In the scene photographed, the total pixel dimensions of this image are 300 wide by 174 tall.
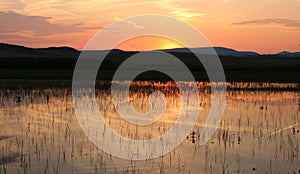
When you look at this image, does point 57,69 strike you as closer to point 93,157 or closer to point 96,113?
point 96,113

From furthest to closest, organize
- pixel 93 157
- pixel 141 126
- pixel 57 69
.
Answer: pixel 57 69 → pixel 141 126 → pixel 93 157

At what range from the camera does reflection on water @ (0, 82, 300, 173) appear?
1002cm

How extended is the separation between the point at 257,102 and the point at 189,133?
10.5 meters

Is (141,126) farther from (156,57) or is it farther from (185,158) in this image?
(156,57)

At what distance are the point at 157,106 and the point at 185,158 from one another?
33.2 ft

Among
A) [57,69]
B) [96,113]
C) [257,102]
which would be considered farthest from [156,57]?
[96,113]

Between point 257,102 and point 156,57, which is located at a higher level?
point 156,57

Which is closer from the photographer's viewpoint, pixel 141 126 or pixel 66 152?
pixel 66 152

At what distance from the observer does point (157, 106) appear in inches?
827

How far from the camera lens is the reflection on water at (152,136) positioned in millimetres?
10023

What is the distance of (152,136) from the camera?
1359 cm

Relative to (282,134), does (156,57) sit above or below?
above

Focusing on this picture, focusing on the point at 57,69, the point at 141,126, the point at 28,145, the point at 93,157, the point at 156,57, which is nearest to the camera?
the point at 93,157

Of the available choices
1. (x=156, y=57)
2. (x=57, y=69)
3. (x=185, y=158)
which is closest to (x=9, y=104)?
(x=185, y=158)
